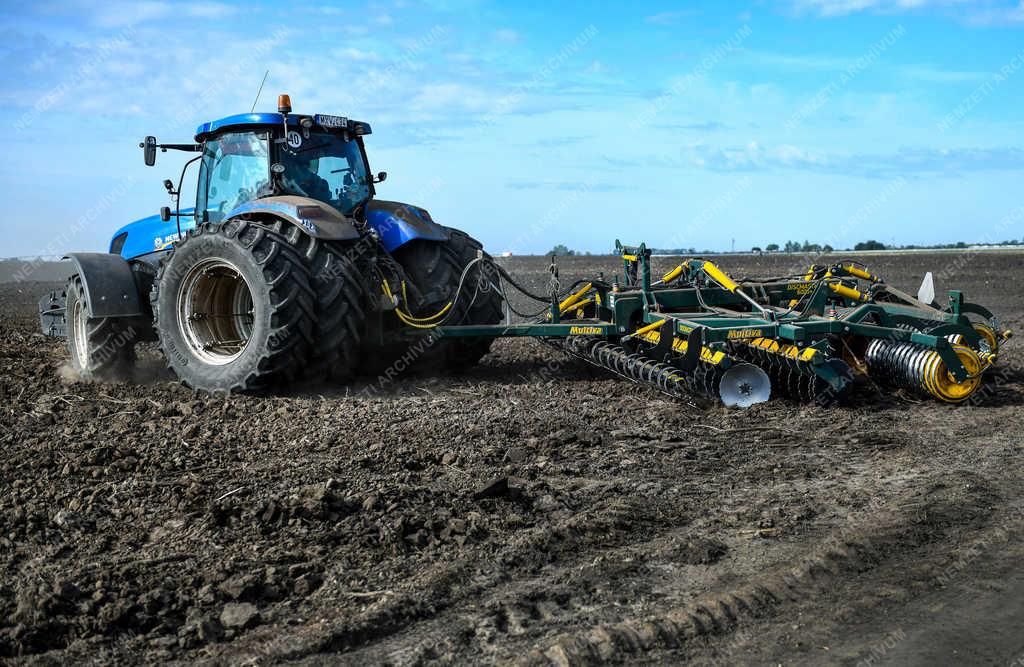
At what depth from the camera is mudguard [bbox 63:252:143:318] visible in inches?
303

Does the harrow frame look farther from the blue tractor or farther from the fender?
the fender

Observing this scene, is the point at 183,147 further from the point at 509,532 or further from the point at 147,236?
the point at 509,532

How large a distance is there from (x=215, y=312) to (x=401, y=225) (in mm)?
1552

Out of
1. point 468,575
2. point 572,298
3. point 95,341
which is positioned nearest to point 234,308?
point 95,341

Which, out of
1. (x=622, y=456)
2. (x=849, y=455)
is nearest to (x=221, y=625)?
(x=622, y=456)

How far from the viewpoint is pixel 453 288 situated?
7672mm

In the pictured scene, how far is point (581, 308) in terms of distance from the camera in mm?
8297

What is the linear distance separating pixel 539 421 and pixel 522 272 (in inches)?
717

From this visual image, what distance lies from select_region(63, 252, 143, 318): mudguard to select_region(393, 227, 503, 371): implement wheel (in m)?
2.19

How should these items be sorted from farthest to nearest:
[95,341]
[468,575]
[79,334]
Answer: [79,334] → [95,341] → [468,575]

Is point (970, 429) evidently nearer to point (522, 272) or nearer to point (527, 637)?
point (527, 637)

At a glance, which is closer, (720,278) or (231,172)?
(720,278)

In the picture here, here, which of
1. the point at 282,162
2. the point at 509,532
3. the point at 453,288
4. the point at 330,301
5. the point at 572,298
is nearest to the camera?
the point at 509,532

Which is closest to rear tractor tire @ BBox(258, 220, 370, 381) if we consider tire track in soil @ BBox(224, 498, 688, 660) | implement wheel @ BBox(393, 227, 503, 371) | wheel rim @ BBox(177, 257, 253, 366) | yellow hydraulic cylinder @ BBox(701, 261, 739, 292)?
wheel rim @ BBox(177, 257, 253, 366)
